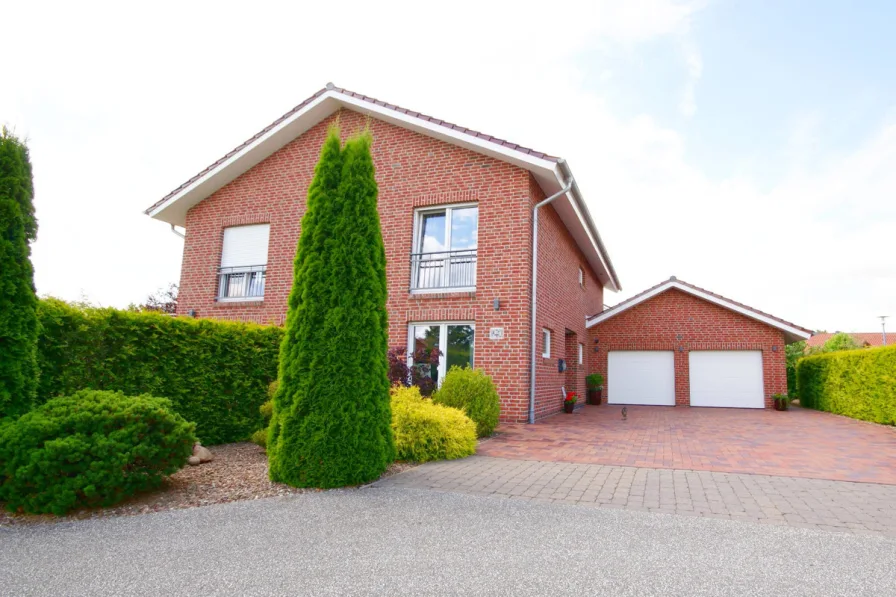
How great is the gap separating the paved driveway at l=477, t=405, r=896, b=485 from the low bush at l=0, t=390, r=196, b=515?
3934 millimetres

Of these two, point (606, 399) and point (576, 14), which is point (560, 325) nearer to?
point (606, 399)

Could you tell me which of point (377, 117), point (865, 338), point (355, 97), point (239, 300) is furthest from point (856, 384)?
point (865, 338)

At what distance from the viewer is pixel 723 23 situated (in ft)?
29.3

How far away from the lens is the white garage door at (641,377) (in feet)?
55.2

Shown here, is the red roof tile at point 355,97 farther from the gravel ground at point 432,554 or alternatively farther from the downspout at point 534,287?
the gravel ground at point 432,554

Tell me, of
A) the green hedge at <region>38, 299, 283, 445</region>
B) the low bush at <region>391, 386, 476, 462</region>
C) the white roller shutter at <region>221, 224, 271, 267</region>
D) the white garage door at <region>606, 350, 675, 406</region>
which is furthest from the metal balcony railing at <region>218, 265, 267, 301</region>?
the white garage door at <region>606, 350, 675, 406</region>

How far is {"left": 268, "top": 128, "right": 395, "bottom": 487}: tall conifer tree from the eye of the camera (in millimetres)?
4863

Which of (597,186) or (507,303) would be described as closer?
(507,303)

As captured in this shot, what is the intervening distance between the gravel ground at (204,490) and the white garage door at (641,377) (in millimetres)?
13039

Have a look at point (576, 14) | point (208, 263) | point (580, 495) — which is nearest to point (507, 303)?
point (576, 14)

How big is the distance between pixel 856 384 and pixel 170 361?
51.2 feet

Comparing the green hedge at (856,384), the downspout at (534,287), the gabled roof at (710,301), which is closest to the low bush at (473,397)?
the downspout at (534,287)

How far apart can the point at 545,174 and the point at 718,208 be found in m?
5.89

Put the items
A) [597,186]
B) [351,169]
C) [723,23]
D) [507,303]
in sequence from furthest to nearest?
[597,186] → [507,303] → [723,23] → [351,169]
